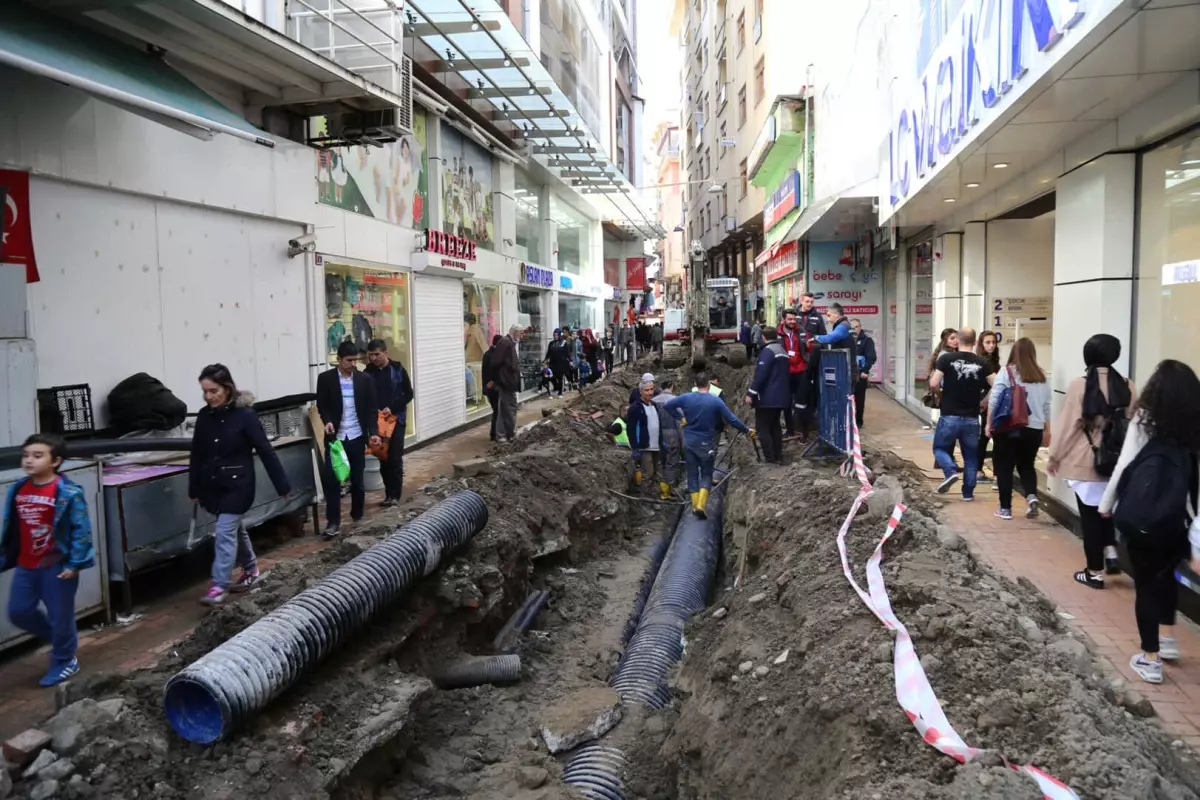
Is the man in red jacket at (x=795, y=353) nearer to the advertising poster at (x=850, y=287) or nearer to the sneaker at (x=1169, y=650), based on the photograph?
the sneaker at (x=1169, y=650)

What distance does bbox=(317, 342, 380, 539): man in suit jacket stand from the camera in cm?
814

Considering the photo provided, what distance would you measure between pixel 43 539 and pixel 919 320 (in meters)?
15.9

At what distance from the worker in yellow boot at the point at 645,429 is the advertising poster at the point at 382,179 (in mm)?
5103

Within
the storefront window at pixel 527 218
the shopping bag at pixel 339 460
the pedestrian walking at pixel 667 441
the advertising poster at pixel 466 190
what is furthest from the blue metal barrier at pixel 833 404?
the storefront window at pixel 527 218

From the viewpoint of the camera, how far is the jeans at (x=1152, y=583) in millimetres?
4398

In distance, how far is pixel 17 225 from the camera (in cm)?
630

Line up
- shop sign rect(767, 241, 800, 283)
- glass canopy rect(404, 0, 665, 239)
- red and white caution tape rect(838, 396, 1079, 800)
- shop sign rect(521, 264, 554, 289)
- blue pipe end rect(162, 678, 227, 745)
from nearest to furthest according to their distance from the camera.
→ red and white caution tape rect(838, 396, 1079, 800)
blue pipe end rect(162, 678, 227, 745)
glass canopy rect(404, 0, 665, 239)
shop sign rect(521, 264, 554, 289)
shop sign rect(767, 241, 800, 283)

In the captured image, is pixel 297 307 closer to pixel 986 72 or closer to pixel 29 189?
pixel 29 189

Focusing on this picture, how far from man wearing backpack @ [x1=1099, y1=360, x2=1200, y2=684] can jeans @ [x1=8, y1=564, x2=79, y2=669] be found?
593cm

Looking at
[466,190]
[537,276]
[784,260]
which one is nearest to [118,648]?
[466,190]

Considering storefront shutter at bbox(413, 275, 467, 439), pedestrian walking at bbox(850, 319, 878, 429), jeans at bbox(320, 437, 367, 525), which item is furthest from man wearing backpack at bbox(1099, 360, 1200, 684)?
storefront shutter at bbox(413, 275, 467, 439)

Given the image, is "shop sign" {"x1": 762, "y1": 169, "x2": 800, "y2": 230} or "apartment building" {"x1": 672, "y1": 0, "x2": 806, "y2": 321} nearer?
"shop sign" {"x1": 762, "y1": 169, "x2": 800, "y2": 230}

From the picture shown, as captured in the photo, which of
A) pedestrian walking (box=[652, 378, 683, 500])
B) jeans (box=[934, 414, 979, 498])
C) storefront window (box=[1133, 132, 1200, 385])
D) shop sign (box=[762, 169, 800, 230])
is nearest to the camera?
storefront window (box=[1133, 132, 1200, 385])

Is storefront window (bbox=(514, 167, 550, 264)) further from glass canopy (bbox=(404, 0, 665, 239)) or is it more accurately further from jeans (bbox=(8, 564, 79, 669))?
jeans (bbox=(8, 564, 79, 669))
